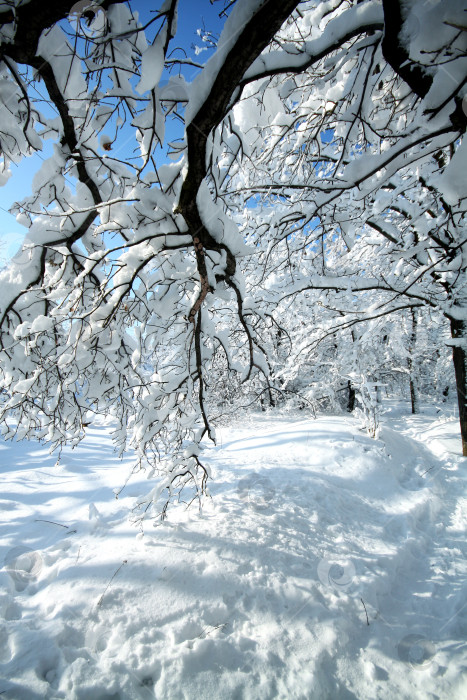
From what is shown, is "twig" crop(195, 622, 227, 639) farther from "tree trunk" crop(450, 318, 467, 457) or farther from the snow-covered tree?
"tree trunk" crop(450, 318, 467, 457)

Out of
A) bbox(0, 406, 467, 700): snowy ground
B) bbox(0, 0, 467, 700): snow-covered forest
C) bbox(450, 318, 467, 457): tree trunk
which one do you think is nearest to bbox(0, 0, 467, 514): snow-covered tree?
bbox(0, 0, 467, 700): snow-covered forest

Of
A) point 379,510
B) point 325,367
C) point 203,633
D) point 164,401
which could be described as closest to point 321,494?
point 379,510

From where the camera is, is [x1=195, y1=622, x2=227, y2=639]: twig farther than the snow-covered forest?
Yes

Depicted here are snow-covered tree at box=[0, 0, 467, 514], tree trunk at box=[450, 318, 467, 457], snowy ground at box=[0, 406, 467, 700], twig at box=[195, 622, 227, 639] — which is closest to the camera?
snow-covered tree at box=[0, 0, 467, 514]

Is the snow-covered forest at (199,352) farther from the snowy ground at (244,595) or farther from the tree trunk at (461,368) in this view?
the tree trunk at (461,368)

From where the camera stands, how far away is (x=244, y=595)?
8.03 feet

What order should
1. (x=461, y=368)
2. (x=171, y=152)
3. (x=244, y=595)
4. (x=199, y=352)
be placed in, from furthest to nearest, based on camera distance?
(x=461, y=368), (x=244, y=595), (x=199, y=352), (x=171, y=152)

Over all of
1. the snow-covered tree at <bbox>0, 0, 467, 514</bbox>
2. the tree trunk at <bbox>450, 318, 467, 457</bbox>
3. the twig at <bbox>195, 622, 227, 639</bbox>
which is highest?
the snow-covered tree at <bbox>0, 0, 467, 514</bbox>

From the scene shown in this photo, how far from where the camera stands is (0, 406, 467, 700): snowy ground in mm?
1880

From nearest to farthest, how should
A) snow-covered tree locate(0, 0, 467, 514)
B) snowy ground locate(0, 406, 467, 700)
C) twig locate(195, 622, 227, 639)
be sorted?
snow-covered tree locate(0, 0, 467, 514) → snowy ground locate(0, 406, 467, 700) → twig locate(195, 622, 227, 639)

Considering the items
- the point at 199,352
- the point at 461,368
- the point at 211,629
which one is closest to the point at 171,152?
the point at 199,352

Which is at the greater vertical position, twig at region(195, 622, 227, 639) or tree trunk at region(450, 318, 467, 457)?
tree trunk at region(450, 318, 467, 457)

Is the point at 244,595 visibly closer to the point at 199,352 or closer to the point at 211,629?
the point at 211,629

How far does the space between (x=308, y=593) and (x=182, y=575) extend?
46.8 inches
